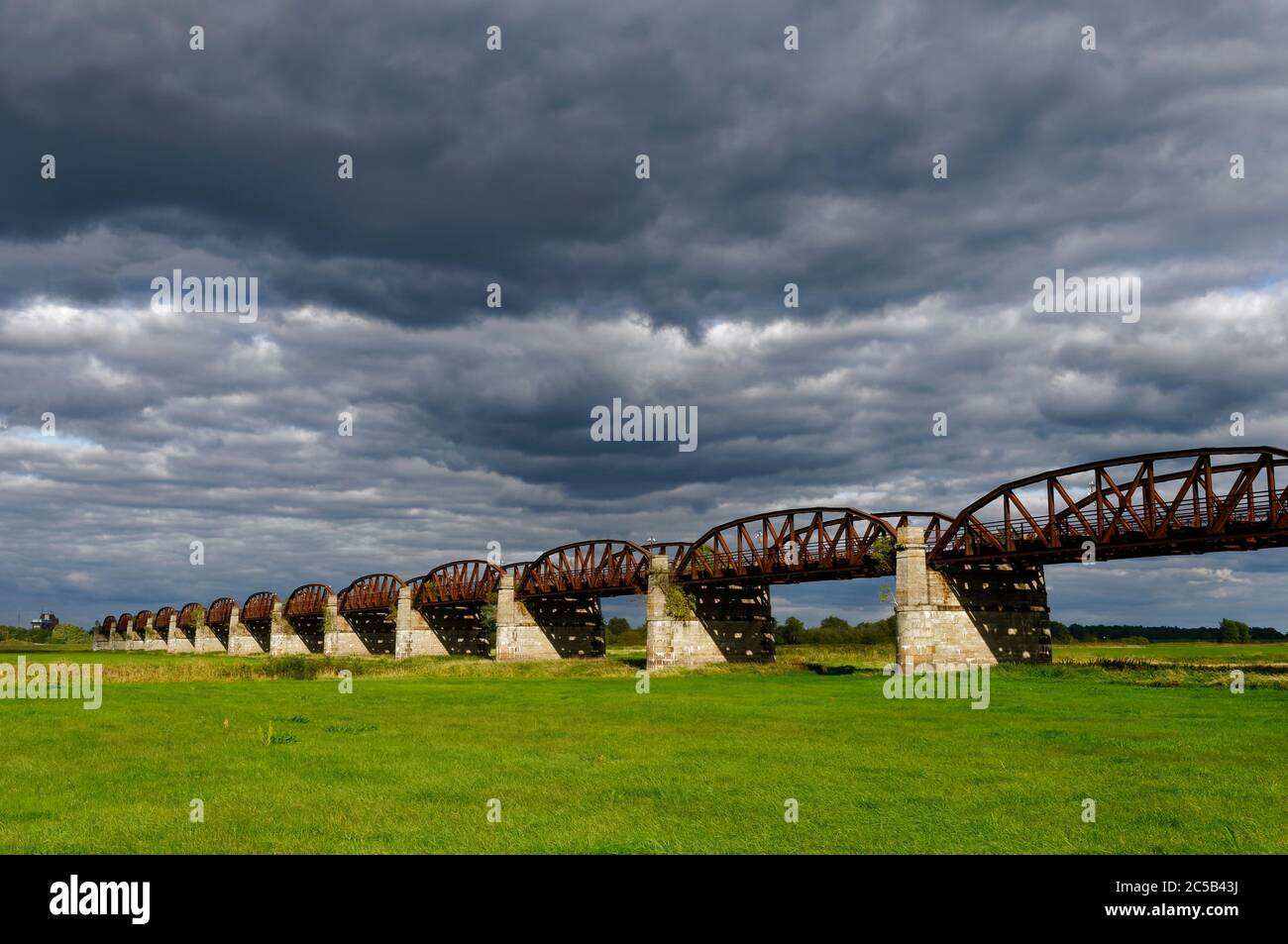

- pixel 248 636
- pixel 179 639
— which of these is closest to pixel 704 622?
pixel 248 636

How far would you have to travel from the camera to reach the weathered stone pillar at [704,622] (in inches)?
2788

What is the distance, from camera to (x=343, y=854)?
11.5 m

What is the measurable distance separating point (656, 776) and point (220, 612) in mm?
181327

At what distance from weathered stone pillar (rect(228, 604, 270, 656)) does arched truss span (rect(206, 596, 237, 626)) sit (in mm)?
5667

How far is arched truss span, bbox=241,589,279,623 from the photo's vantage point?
15275 cm

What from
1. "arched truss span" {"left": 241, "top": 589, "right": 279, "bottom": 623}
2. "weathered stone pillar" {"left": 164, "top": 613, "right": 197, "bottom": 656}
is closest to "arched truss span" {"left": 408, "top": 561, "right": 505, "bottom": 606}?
"arched truss span" {"left": 241, "top": 589, "right": 279, "bottom": 623}

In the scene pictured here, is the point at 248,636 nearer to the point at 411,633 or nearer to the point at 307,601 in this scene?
the point at 307,601

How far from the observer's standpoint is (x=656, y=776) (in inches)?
693

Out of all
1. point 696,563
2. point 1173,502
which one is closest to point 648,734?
point 1173,502

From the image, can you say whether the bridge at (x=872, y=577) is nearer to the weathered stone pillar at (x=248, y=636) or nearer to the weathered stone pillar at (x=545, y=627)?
the weathered stone pillar at (x=545, y=627)

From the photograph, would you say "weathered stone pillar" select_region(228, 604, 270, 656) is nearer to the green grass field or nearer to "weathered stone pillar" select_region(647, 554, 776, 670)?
"weathered stone pillar" select_region(647, 554, 776, 670)
